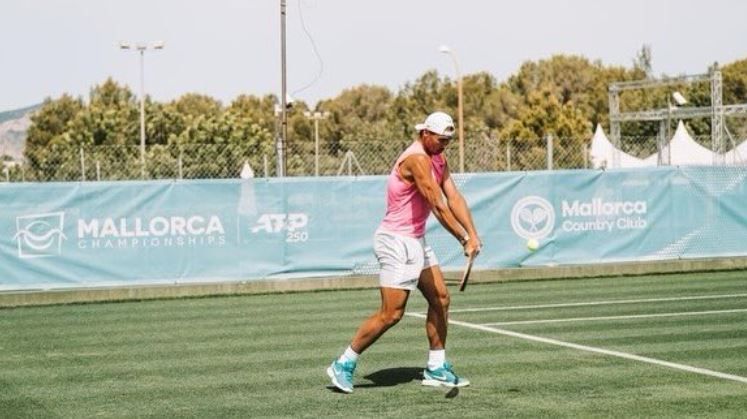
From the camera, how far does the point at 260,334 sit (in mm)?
12914

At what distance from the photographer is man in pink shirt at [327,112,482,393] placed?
883cm

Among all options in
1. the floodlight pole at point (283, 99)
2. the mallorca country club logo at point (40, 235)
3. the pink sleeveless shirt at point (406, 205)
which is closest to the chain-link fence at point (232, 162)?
the floodlight pole at point (283, 99)

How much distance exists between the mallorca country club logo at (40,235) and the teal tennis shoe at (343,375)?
32.4 feet

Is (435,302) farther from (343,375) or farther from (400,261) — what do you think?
(343,375)

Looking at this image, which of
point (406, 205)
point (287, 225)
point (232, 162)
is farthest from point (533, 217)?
point (232, 162)

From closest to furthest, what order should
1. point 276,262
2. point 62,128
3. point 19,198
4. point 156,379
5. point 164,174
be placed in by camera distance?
point 156,379, point 19,198, point 276,262, point 164,174, point 62,128

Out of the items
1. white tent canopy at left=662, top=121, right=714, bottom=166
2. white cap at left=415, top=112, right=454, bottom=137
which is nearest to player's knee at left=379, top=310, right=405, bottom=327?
white cap at left=415, top=112, right=454, bottom=137

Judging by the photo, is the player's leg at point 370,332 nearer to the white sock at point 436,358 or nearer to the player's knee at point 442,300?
the player's knee at point 442,300

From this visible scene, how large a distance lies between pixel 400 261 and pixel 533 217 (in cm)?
1140

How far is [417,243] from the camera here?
9023 millimetres

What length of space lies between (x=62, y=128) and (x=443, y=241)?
83474 millimetres

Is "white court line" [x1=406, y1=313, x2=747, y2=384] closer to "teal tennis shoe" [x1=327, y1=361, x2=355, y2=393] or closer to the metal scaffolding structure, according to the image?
"teal tennis shoe" [x1=327, y1=361, x2=355, y2=393]

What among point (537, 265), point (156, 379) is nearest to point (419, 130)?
point (156, 379)

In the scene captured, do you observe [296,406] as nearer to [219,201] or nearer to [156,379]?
[156,379]
